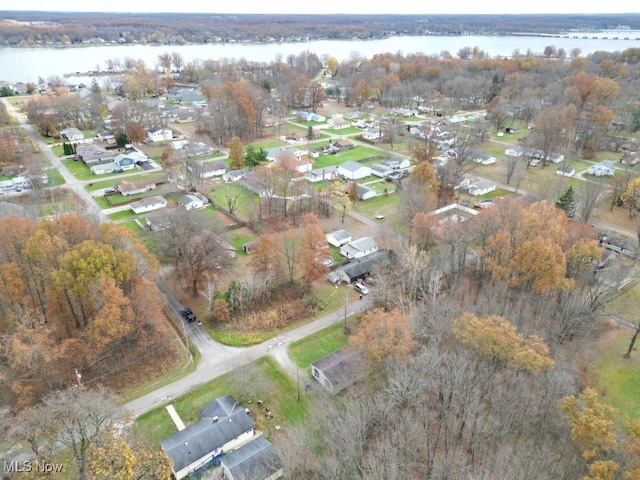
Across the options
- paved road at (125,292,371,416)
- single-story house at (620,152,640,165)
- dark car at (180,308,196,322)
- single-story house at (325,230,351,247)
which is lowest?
A: paved road at (125,292,371,416)

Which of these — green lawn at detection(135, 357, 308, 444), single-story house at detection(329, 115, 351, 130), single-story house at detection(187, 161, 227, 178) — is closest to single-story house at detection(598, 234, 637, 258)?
green lawn at detection(135, 357, 308, 444)

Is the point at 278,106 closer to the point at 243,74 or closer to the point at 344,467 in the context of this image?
the point at 243,74

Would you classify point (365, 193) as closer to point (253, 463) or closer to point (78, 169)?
point (253, 463)

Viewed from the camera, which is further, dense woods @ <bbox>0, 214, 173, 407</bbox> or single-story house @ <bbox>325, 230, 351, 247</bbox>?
single-story house @ <bbox>325, 230, 351, 247</bbox>

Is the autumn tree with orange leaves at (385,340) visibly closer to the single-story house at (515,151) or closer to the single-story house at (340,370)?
the single-story house at (340,370)

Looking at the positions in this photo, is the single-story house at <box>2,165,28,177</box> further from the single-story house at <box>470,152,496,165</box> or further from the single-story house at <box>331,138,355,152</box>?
the single-story house at <box>470,152,496,165</box>

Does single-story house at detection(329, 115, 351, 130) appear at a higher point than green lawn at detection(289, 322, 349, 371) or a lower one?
higher
